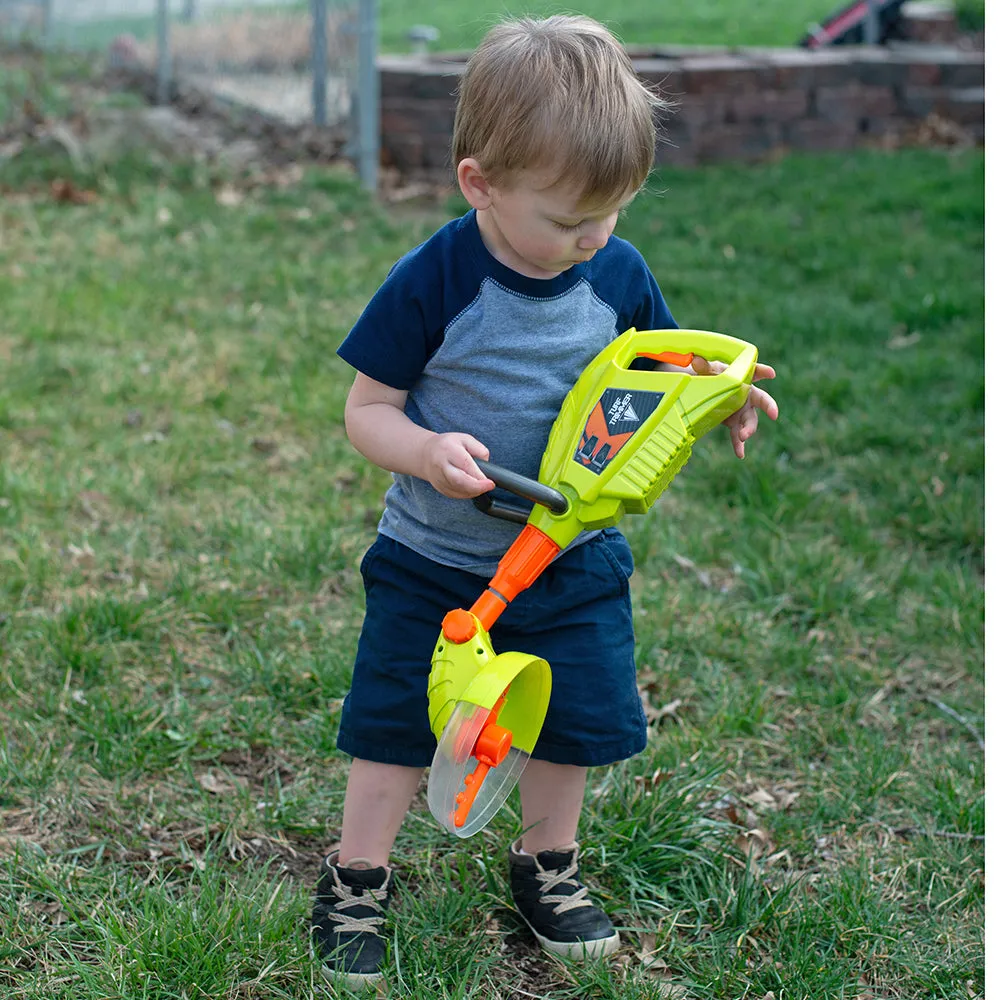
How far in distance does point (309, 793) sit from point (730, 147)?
675 centimetres

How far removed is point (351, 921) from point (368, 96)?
6.19 meters

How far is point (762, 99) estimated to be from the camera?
841 cm

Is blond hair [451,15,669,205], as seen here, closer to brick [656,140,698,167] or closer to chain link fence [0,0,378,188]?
chain link fence [0,0,378,188]

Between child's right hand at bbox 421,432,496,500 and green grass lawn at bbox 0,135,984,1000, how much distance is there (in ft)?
2.68

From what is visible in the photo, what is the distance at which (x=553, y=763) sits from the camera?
2203 millimetres

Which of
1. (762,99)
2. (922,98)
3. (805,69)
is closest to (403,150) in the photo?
(762,99)

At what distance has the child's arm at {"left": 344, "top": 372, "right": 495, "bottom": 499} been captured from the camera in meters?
1.82

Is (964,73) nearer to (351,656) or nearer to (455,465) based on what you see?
(351,656)

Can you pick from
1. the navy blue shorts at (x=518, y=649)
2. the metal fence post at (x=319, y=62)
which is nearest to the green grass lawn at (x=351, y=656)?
the navy blue shorts at (x=518, y=649)

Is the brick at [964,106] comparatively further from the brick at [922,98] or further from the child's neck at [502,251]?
the child's neck at [502,251]

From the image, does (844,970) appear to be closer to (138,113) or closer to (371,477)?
(371,477)

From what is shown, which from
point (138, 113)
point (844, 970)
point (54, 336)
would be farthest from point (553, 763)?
point (138, 113)

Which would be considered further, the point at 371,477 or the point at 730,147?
the point at 730,147

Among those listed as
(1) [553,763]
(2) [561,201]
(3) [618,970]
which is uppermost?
(2) [561,201]
